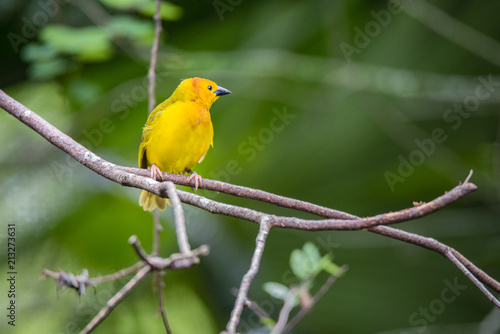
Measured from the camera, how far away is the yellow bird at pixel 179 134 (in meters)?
3.43

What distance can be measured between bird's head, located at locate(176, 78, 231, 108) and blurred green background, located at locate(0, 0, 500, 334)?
16cm

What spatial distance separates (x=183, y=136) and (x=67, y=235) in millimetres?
953

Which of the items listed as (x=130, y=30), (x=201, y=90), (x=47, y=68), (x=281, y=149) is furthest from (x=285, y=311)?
(x=47, y=68)

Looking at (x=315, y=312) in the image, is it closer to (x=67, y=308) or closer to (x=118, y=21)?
(x=67, y=308)

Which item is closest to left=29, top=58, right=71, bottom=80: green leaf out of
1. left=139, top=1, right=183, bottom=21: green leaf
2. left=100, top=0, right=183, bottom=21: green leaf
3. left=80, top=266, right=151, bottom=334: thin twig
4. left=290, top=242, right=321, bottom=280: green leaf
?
left=100, top=0, right=183, bottom=21: green leaf

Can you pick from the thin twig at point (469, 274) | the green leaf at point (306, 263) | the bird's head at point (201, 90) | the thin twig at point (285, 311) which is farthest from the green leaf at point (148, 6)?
the thin twig at point (469, 274)

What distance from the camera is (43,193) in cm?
354

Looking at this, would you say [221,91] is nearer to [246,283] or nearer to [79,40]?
[79,40]

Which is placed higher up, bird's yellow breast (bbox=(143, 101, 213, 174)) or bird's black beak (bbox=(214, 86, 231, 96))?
bird's black beak (bbox=(214, 86, 231, 96))

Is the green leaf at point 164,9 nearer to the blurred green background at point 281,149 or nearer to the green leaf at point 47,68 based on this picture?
the blurred green background at point 281,149

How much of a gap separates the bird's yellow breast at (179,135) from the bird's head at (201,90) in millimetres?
93

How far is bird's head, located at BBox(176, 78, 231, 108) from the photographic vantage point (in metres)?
3.62

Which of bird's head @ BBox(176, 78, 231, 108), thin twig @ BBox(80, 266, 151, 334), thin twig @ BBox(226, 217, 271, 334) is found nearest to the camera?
thin twig @ BBox(226, 217, 271, 334)

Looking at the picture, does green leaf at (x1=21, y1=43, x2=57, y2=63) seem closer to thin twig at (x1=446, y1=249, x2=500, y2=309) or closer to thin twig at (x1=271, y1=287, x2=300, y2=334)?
thin twig at (x1=271, y1=287, x2=300, y2=334)
